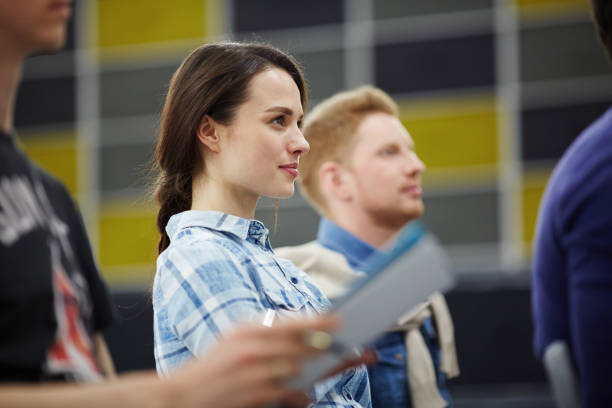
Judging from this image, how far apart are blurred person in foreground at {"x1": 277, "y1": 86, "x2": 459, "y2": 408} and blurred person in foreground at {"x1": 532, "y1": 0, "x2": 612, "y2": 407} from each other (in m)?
0.98

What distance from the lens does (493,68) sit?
23.1ft

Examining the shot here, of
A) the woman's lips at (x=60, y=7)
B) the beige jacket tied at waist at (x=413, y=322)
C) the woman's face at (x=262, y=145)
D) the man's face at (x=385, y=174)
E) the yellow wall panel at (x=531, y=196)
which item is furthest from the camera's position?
the yellow wall panel at (x=531, y=196)

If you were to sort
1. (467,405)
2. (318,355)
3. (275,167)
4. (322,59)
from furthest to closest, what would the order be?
(322,59), (467,405), (275,167), (318,355)

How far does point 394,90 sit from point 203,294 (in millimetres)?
6282

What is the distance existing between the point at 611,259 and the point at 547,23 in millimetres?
6347

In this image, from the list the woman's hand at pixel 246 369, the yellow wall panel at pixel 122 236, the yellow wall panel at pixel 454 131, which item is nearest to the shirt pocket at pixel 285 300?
the woman's hand at pixel 246 369

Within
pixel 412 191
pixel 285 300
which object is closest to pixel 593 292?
pixel 285 300

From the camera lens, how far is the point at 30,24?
81cm

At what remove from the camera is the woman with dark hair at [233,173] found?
1317mm

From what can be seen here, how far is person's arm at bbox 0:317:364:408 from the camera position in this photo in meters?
0.71

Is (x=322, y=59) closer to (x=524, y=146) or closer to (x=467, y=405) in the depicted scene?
(x=524, y=146)

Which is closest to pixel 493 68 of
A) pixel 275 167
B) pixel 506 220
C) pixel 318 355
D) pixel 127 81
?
pixel 506 220

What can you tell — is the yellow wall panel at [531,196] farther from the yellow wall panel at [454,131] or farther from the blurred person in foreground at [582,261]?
the blurred person in foreground at [582,261]

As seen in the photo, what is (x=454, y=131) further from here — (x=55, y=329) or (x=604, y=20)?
(x=55, y=329)
